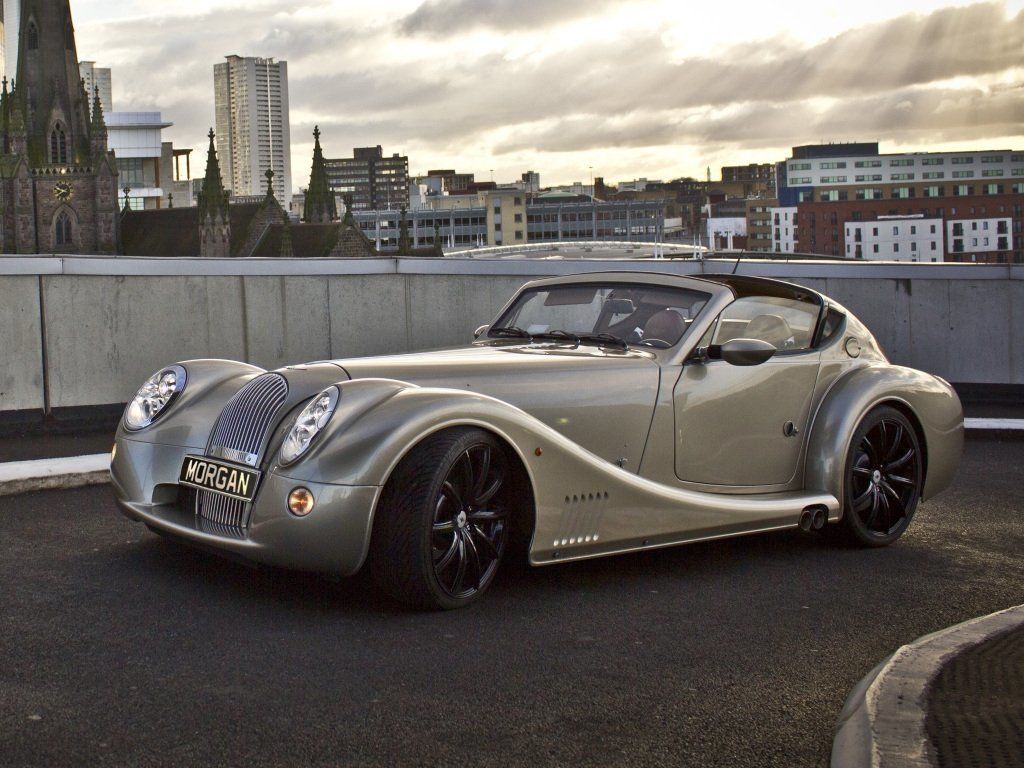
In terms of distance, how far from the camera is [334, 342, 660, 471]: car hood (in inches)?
210

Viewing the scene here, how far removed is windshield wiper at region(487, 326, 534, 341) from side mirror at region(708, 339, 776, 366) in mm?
956

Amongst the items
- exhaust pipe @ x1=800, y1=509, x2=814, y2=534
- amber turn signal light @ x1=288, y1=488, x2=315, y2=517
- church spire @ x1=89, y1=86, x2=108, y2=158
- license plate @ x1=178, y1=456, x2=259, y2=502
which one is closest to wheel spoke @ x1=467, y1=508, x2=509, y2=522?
amber turn signal light @ x1=288, y1=488, x2=315, y2=517

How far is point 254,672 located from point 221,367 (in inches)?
89.4

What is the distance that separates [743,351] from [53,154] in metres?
107

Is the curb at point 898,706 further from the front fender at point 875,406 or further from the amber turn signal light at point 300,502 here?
the amber turn signal light at point 300,502

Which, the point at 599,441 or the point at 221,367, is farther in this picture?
the point at 221,367

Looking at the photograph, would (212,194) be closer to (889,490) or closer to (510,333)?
(510,333)

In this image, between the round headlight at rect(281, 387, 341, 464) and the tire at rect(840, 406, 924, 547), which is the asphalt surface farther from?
the round headlight at rect(281, 387, 341, 464)

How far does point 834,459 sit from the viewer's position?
6441mm

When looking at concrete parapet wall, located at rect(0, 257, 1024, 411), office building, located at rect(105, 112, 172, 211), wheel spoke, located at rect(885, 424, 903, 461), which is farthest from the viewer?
office building, located at rect(105, 112, 172, 211)

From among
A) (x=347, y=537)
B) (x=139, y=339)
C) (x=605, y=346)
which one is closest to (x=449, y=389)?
(x=347, y=537)

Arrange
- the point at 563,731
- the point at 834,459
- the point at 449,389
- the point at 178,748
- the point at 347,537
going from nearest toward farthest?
the point at 178,748 → the point at 563,731 → the point at 347,537 → the point at 449,389 → the point at 834,459

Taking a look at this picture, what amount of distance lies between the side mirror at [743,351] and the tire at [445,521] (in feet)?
4.77

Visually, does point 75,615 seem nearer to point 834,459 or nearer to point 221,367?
point 221,367
